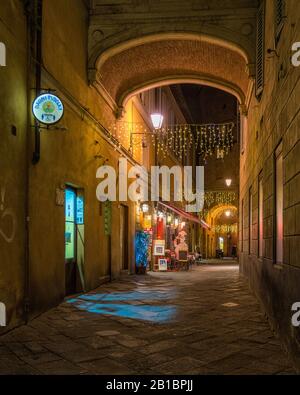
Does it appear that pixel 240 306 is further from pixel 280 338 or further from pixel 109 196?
pixel 109 196

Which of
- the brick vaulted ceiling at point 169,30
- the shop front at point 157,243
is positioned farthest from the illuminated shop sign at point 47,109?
the shop front at point 157,243

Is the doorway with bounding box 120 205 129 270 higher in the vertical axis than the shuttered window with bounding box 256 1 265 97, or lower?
lower

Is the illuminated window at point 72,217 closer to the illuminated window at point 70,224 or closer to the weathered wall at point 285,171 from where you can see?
the illuminated window at point 70,224

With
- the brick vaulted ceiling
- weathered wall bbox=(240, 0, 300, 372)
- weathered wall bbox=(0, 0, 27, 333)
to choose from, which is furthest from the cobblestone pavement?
the brick vaulted ceiling

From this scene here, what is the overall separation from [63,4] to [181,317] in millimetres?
7186

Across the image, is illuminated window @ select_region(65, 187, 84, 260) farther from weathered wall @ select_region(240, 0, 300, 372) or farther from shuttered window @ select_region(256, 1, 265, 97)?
shuttered window @ select_region(256, 1, 265, 97)

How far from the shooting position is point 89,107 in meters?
12.6

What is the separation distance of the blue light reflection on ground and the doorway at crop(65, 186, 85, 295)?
47 cm

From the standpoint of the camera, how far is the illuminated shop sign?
320 inches

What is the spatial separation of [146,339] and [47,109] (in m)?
4.23

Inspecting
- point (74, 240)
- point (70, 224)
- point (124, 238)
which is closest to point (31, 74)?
point (70, 224)

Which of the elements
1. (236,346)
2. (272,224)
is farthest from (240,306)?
(236,346)

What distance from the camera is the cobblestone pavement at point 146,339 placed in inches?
212

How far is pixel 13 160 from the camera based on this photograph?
748 centimetres
